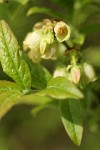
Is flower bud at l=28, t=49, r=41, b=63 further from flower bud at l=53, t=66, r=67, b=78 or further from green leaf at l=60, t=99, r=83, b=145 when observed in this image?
green leaf at l=60, t=99, r=83, b=145

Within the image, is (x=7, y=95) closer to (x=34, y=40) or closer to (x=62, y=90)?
(x=62, y=90)

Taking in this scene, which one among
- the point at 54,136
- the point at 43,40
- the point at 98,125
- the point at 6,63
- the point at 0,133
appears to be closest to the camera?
the point at 6,63

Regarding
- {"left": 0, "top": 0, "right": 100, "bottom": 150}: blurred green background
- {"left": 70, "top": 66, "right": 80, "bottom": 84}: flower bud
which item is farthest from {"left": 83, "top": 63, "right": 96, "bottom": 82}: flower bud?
{"left": 0, "top": 0, "right": 100, "bottom": 150}: blurred green background

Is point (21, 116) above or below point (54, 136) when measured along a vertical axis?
above

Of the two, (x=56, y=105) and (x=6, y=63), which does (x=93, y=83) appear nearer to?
(x=56, y=105)

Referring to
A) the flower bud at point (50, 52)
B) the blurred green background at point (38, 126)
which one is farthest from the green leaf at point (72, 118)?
the blurred green background at point (38, 126)

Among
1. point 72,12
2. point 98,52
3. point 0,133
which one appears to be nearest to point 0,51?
point 72,12

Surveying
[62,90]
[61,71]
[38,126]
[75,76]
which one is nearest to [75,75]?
[75,76]
